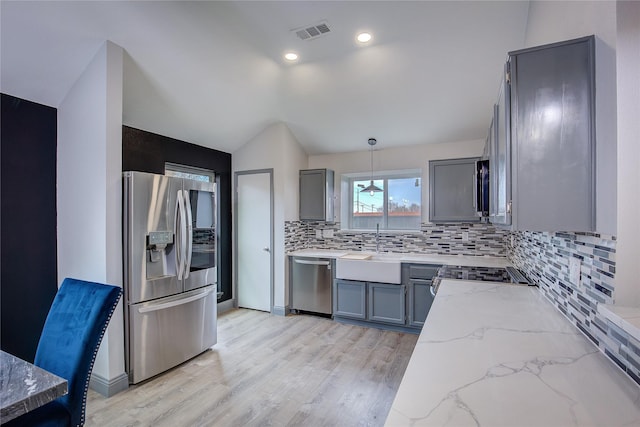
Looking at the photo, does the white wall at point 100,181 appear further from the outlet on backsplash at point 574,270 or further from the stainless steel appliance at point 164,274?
the outlet on backsplash at point 574,270

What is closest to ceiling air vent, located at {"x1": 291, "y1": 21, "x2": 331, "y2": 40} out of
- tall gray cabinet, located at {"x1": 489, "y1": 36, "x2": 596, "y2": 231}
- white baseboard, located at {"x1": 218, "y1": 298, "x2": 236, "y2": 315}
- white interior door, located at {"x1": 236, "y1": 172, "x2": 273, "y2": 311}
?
tall gray cabinet, located at {"x1": 489, "y1": 36, "x2": 596, "y2": 231}

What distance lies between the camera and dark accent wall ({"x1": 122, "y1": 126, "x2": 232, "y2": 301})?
10.5 feet

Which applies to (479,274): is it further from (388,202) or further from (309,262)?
(309,262)

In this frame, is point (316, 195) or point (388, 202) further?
point (388, 202)

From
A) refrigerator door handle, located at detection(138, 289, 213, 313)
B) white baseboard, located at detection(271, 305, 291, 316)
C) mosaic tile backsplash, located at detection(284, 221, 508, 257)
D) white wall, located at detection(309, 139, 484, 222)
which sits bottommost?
white baseboard, located at detection(271, 305, 291, 316)

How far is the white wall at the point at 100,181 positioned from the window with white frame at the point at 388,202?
10.2 ft

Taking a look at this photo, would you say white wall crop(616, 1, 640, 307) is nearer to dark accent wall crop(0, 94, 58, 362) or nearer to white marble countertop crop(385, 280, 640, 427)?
white marble countertop crop(385, 280, 640, 427)

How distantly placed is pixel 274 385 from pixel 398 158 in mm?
3250

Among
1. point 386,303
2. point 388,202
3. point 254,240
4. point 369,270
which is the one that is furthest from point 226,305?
point 388,202

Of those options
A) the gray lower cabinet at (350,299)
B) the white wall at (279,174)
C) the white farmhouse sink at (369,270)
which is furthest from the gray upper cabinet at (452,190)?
the white wall at (279,174)

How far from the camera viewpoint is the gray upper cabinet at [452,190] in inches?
142

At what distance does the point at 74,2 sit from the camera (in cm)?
201

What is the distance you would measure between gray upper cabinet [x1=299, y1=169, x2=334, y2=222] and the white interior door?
0.53 m

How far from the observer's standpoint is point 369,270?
372cm
